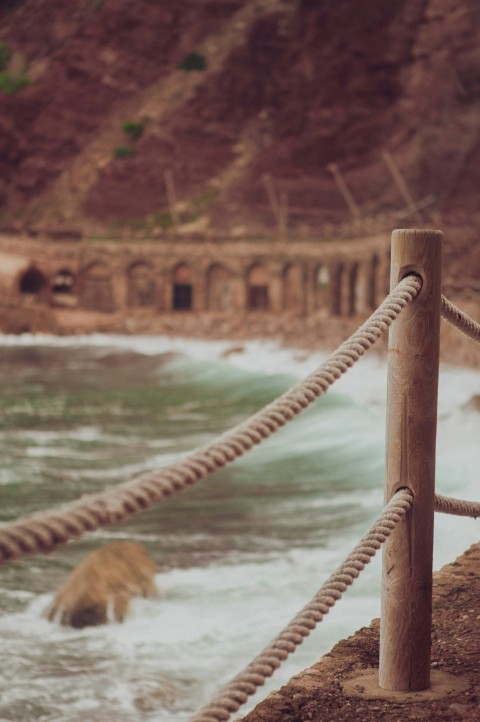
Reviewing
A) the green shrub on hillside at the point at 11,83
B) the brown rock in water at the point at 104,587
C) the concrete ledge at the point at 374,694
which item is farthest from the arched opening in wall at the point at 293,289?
the concrete ledge at the point at 374,694

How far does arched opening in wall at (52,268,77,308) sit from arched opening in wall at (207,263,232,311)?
24.7ft

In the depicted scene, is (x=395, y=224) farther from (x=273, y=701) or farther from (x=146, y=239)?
(x=273, y=701)

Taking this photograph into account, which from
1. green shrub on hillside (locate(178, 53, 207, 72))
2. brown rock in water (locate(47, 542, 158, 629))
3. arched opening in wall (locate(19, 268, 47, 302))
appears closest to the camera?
brown rock in water (locate(47, 542, 158, 629))

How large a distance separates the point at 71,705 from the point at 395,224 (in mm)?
33471

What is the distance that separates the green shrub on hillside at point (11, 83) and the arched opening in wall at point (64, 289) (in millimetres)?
21922

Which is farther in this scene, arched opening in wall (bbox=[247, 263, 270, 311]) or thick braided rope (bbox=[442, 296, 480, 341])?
arched opening in wall (bbox=[247, 263, 270, 311])

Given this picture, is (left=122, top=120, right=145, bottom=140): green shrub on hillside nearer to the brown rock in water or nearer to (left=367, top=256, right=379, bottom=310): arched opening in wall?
(left=367, top=256, right=379, bottom=310): arched opening in wall

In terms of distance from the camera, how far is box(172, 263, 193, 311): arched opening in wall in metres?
49.0

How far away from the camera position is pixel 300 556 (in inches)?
371

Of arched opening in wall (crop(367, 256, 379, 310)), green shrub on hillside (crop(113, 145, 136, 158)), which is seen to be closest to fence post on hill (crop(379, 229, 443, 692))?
arched opening in wall (crop(367, 256, 379, 310))

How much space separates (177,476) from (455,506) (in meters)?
1.81

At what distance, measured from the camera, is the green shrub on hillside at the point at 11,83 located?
65.0 m

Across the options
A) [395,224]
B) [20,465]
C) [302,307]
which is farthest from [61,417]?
[302,307]

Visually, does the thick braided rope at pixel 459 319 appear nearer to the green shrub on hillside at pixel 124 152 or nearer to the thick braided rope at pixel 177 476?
the thick braided rope at pixel 177 476
